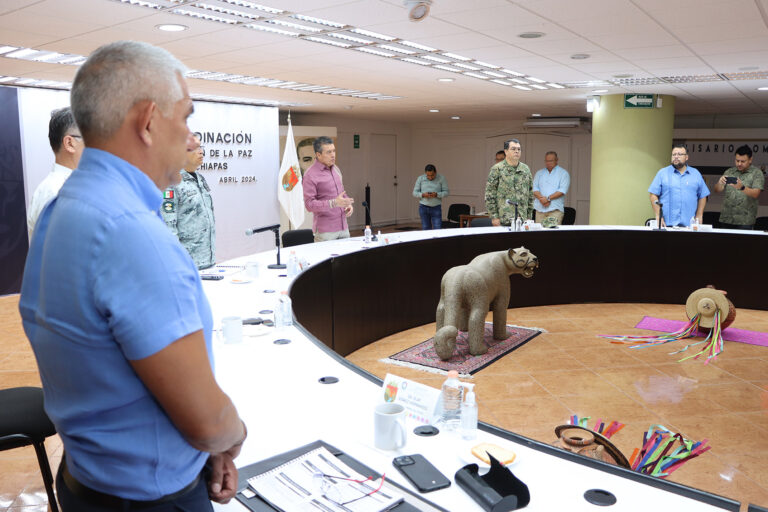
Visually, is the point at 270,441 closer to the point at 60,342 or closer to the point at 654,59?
the point at 60,342

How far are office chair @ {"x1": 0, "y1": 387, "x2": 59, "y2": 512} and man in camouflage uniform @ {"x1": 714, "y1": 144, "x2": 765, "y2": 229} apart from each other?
7.95 meters

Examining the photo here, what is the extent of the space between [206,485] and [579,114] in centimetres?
1275

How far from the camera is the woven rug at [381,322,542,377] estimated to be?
4.48 metres

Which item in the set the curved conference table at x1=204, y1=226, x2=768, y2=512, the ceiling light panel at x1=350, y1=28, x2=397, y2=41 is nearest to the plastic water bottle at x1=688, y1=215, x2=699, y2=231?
the curved conference table at x1=204, y1=226, x2=768, y2=512

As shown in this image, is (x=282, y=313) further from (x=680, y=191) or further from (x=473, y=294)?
(x=680, y=191)

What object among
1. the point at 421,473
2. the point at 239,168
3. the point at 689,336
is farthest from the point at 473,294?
the point at 239,168

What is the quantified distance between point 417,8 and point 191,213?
74.1 inches

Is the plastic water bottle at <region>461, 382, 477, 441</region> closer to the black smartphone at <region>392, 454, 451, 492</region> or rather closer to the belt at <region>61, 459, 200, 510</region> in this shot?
the black smartphone at <region>392, 454, 451, 492</region>

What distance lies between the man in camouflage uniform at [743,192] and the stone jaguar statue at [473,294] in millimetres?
4448

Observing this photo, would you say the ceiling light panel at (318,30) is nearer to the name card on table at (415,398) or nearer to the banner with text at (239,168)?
the name card on table at (415,398)

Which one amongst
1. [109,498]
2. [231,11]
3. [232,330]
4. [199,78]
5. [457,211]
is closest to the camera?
[109,498]

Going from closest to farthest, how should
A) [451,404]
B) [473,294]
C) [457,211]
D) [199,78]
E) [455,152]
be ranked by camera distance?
[451,404] < [473,294] < [199,78] < [457,211] < [455,152]

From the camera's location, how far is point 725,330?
551cm

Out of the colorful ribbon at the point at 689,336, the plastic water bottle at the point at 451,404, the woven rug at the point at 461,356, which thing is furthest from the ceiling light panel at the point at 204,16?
the colorful ribbon at the point at 689,336
